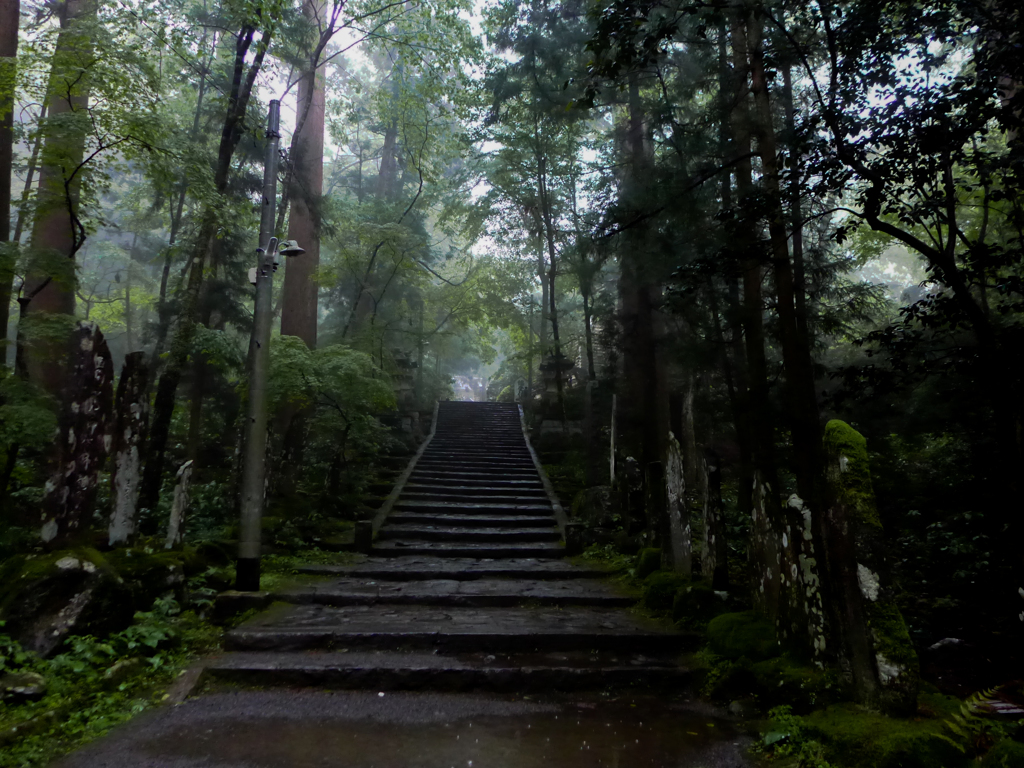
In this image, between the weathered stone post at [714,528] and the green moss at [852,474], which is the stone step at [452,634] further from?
the green moss at [852,474]

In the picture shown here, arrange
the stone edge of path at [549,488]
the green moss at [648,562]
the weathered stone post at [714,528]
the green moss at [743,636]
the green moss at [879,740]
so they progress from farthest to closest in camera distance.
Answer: the stone edge of path at [549,488] → the green moss at [648,562] → the weathered stone post at [714,528] → the green moss at [743,636] → the green moss at [879,740]

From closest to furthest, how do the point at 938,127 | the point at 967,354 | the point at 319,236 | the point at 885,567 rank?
1. the point at 885,567
2. the point at 938,127
3. the point at 967,354
4. the point at 319,236

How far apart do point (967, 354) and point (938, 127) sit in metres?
2.33

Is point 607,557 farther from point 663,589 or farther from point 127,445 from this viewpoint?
point 127,445

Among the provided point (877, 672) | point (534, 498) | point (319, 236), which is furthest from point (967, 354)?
point (319, 236)

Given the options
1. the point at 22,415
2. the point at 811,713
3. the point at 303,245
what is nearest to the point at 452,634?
the point at 811,713

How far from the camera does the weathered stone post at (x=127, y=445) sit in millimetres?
5605

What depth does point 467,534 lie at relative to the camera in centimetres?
959

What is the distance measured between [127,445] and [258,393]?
130cm

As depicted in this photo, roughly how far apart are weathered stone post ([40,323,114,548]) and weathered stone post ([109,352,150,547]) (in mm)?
299

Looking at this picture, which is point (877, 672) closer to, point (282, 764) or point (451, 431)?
point (282, 764)

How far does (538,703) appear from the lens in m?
4.38

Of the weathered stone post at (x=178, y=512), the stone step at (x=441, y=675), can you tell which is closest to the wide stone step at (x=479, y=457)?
the weathered stone post at (x=178, y=512)

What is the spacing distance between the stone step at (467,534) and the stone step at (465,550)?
0.35 m
